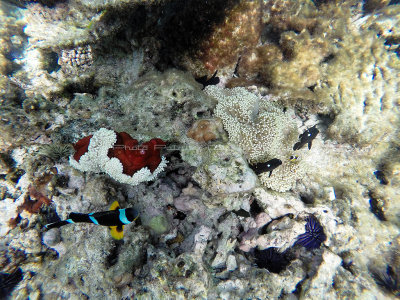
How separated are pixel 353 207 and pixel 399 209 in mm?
1317

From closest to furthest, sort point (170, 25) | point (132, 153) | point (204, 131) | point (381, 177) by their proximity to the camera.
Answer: point (132, 153), point (204, 131), point (170, 25), point (381, 177)

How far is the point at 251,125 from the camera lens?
3738 mm

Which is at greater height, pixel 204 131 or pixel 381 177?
pixel 381 177

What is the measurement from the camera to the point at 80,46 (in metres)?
4.13

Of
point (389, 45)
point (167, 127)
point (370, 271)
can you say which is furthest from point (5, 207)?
point (389, 45)

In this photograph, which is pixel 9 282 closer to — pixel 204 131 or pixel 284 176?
pixel 204 131

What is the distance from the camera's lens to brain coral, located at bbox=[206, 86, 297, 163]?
11.8 feet

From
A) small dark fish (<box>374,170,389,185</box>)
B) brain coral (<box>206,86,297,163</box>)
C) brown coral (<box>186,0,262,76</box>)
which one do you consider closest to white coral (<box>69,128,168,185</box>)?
brain coral (<box>206,86,297,163</box>)

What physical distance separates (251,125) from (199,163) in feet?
4.50

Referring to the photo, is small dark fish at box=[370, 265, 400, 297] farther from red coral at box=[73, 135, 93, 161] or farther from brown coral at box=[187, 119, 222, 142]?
red coral at box=[73, 135, 93, 161]

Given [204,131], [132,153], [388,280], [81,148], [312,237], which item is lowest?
[388,280]

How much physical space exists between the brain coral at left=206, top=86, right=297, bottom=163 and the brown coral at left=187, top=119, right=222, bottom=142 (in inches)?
14.8

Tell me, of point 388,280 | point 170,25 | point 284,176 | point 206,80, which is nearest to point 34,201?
point 206,80

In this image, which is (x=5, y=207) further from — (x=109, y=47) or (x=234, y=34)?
(x=234, y=34)
